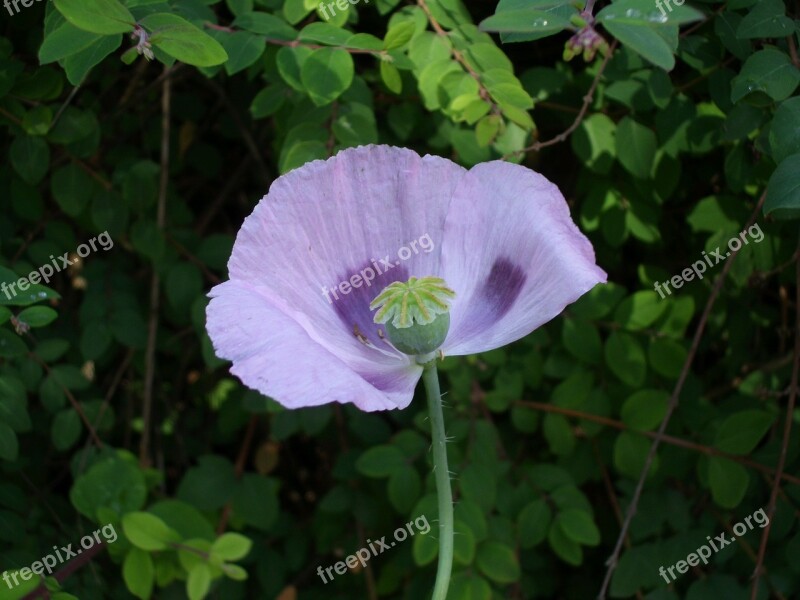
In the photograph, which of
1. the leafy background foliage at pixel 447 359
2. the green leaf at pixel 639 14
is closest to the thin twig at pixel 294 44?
the leafy background foliage at pixel 447 359

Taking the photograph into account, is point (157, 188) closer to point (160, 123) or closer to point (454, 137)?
point (160, 123)

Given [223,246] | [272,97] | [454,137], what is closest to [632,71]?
[454,137]

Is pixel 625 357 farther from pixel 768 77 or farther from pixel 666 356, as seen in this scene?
pixel 768 77

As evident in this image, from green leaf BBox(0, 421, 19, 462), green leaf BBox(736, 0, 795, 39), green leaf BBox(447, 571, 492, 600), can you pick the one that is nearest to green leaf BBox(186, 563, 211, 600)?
green leaf BBox(0, 421, 19, 462)

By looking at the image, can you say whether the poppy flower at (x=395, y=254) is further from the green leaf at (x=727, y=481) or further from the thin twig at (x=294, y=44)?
the green leaf at (x=727, y=481)

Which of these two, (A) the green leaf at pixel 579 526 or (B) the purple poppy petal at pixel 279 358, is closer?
(B) the purple poppy petal at pixel 279 358

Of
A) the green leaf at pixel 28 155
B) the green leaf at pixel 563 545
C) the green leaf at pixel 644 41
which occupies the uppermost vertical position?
the green leaf at pixel 644 41

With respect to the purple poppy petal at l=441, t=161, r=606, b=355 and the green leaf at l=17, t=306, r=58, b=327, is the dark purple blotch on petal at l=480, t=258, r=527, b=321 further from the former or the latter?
the green leaf at l=17, t=306, r=58, b=327
